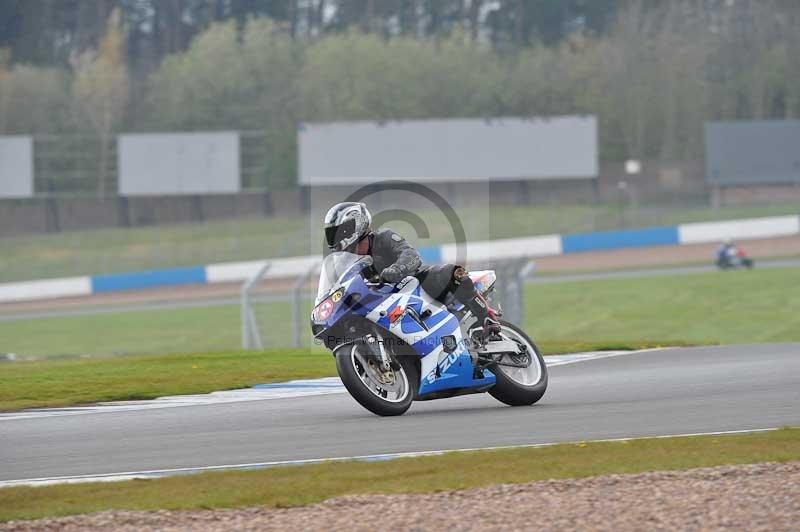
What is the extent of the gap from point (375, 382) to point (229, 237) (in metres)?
49.4

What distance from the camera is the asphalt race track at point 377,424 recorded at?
9438 mm

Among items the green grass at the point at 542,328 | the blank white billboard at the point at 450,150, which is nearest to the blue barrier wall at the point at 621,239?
the green grass at the point at 542,328

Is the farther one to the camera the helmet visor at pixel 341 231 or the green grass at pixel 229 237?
the green grass at pixel 229 237

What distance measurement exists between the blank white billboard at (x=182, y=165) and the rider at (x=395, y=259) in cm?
6216

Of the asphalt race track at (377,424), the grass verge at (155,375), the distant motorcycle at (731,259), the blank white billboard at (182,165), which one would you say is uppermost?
the blank white billboard at (182,165)

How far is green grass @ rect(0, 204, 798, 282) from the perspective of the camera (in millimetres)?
50594

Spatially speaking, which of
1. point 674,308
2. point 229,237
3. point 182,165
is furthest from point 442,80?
point 674,308

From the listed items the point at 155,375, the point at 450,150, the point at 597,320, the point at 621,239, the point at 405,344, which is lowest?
the point at 597,320

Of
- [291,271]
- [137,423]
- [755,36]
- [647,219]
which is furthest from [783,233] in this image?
[137,423]

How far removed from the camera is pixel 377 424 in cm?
1059

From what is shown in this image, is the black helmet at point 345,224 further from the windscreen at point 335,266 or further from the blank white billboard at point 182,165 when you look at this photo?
the blank white billboard at point 182,165

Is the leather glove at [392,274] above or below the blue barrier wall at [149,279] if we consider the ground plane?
above

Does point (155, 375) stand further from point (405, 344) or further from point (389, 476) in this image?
point (389, 476)

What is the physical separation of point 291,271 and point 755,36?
4554 cm
